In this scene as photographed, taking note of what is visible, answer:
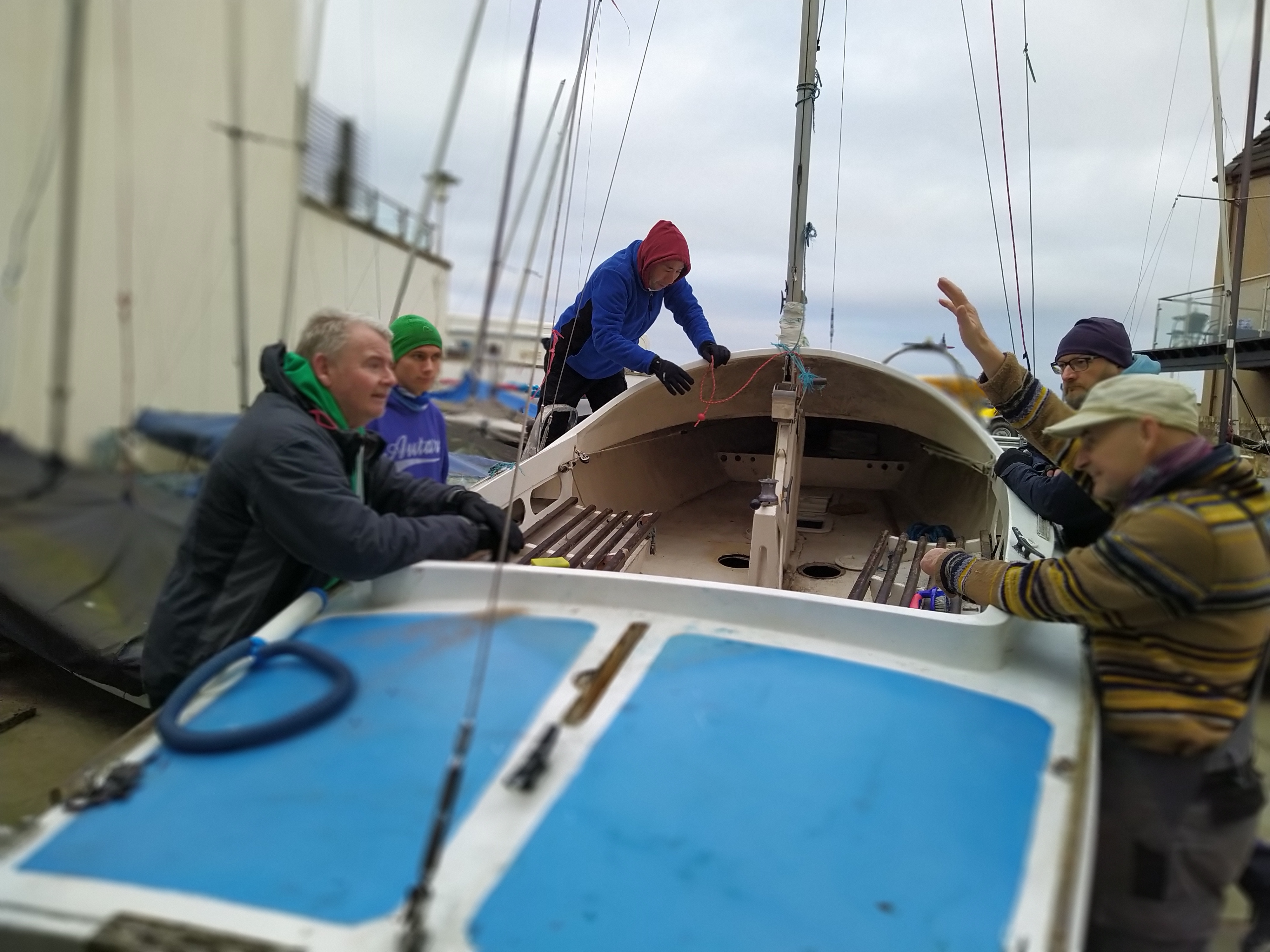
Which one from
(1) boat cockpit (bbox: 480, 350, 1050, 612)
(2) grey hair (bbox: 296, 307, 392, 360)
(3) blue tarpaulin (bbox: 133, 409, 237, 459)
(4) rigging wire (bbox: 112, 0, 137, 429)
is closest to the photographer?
(4) rigging wire (bbox: 112, 0, 137, 429)

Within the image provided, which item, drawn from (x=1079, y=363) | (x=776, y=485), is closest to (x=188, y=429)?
(x=1079, y=363)

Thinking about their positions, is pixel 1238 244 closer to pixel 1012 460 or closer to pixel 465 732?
pixel 1012 460

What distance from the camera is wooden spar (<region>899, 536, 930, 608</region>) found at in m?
2.65

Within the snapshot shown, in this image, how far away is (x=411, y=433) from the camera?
263 cm

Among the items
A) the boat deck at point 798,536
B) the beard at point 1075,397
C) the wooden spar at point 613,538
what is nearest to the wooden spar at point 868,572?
the boat deck at point 798,536

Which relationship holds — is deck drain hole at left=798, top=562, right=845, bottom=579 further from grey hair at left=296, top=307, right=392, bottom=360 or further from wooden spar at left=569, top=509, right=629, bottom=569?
grey hair at left=296, top=307, right=392, bottom=360

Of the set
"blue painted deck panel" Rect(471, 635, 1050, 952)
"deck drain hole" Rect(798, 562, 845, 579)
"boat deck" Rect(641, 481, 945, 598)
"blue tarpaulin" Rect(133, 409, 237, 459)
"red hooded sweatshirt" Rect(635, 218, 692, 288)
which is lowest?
"deck drain hole" Rect(798, 562, 845, 579)

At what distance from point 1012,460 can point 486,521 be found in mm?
1662

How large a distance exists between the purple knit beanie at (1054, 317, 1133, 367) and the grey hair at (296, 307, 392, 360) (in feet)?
5.85

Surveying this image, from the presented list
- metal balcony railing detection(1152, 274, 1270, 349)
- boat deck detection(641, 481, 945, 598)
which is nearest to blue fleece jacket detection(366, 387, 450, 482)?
boat deck detection(641, 481, 945, 598)

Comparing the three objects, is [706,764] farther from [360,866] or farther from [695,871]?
[360,866]

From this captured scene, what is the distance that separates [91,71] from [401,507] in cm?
112

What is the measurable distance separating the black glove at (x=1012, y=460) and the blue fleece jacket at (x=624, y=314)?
1.91 m

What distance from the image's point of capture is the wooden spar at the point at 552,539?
2.65m
